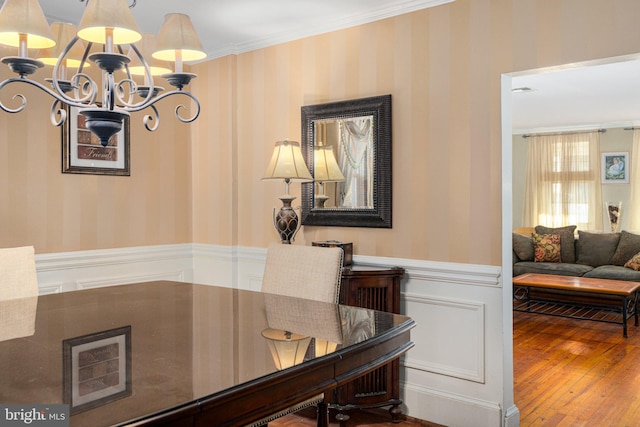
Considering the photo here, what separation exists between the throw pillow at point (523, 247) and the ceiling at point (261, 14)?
15.7 ft

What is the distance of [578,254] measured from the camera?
22.9 ft

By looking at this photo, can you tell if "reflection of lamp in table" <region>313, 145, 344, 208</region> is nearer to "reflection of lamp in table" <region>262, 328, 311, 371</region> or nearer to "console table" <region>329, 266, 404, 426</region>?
"console table" <region>329, 266, 404, 426</region>

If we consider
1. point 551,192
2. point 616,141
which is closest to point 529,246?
point 551,192

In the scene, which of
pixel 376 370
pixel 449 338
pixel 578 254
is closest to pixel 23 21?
pixel 376 370

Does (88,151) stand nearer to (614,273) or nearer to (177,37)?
(177,37)

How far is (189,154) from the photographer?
4.35 m

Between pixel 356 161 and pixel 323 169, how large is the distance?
0.25 metres

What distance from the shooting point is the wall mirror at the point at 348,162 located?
3.25 meters

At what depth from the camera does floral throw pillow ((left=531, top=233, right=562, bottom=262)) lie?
22.8 feet

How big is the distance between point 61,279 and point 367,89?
2.35 metres

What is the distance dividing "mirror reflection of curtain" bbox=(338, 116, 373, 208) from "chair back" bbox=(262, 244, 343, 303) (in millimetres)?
996

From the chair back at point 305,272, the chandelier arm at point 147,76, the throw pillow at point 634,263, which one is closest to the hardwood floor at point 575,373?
the throw pillow at point 634,263

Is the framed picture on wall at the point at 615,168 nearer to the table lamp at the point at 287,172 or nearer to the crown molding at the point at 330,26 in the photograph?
the crown molding at the point at 330,26

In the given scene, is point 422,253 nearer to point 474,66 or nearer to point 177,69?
point 474,66
